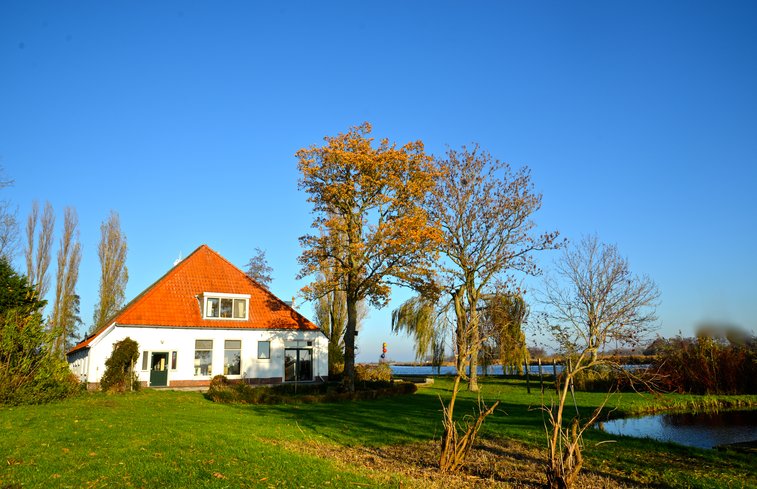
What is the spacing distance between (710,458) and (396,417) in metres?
8.32

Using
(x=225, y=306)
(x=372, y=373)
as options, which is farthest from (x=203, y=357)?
(x=372, y=373)

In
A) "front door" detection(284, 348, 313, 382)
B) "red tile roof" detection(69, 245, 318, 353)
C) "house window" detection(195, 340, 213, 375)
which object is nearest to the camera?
"red tile roof" detection(69, 245, 318, 353)

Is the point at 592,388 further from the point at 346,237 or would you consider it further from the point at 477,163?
the point at 346,237

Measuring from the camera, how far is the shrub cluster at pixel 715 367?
76.9 feet

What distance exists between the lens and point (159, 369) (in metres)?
27.9

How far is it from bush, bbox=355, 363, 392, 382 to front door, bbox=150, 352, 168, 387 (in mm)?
10307

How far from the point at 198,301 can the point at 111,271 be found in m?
13.8

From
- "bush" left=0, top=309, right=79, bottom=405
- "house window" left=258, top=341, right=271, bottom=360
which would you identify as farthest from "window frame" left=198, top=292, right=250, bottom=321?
"bush" left=0, top=309, right=79, bottom=405

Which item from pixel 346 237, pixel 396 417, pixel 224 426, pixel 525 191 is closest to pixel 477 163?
pixel 525 191

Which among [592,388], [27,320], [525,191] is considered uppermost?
[525,191]

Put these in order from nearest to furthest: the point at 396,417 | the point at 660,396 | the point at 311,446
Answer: the point at 311,446 → the point at 396,417 → the point at 660,396

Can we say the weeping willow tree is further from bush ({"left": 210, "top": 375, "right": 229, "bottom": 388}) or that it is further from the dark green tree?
the dark green tree

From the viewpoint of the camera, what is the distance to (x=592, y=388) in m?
28.1

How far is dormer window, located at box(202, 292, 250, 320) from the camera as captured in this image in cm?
3017
